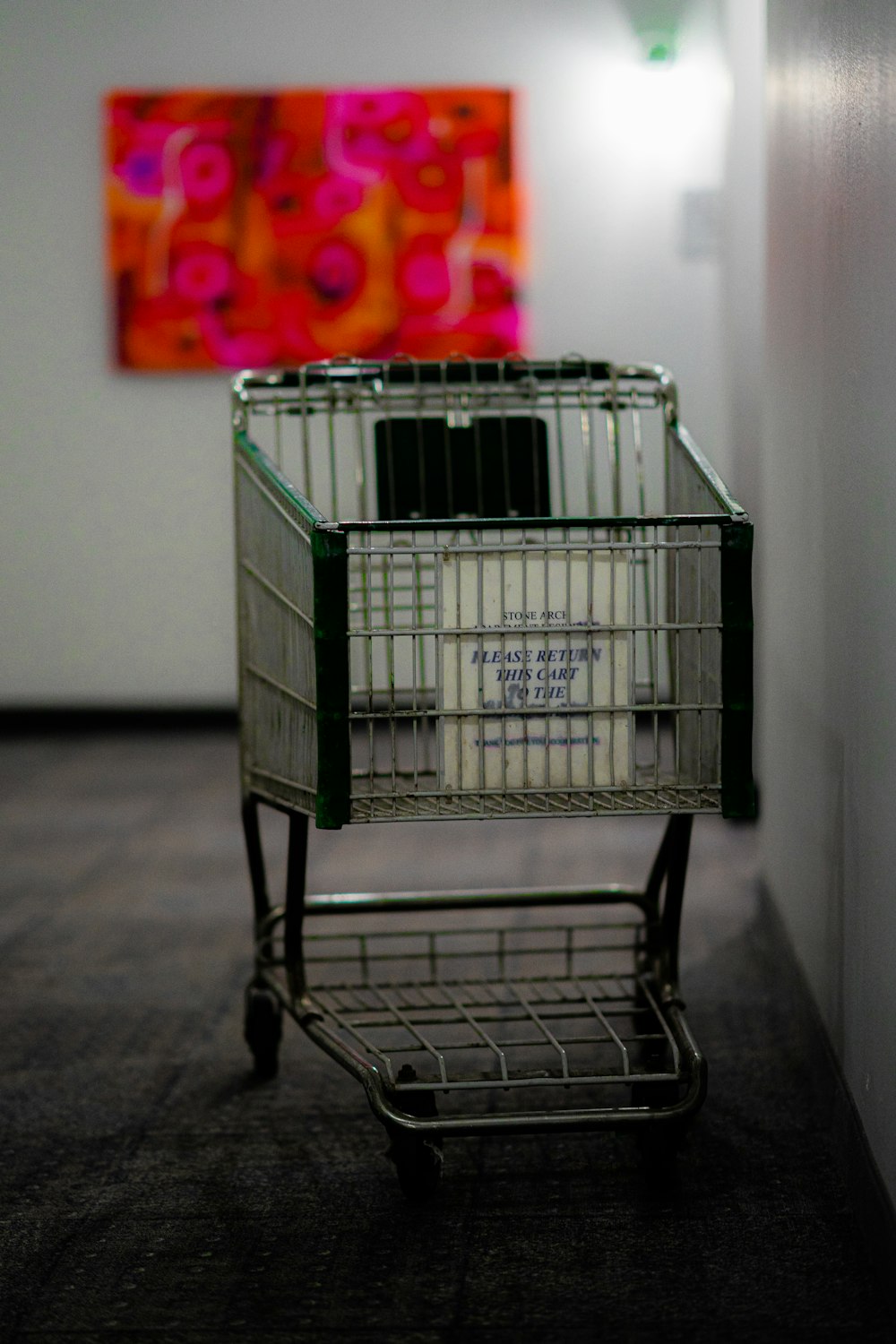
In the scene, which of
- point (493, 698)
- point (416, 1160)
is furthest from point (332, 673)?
point (416, 1160)

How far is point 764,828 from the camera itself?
11.1ft

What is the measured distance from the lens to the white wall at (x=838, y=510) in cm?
175

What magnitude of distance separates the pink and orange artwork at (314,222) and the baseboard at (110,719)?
4.35ft

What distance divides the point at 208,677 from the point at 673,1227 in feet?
14.3

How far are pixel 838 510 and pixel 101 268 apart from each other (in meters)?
4.37

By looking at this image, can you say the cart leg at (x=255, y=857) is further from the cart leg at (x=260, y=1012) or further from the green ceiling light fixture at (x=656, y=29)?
the green ceiling light fixture at (x=656, y=29)

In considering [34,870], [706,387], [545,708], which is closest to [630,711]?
[545,708]

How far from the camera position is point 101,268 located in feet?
19.3

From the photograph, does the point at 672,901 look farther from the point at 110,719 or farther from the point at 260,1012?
the point at 110,719

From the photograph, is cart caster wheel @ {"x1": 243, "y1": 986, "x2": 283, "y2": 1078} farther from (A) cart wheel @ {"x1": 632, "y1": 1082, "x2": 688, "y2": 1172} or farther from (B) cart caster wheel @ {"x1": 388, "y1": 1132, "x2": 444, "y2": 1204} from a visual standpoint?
(A) cart wheel @ {"x1": 632, "y1": 1082, "x2": 688, "y2": 1172}

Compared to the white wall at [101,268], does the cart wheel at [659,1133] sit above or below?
below

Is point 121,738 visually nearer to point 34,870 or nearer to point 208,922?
point 34,870

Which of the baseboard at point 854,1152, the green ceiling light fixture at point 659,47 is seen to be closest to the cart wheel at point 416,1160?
the baseboard at point 854,1152

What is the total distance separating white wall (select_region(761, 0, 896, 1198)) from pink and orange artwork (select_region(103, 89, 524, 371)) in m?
2.90
